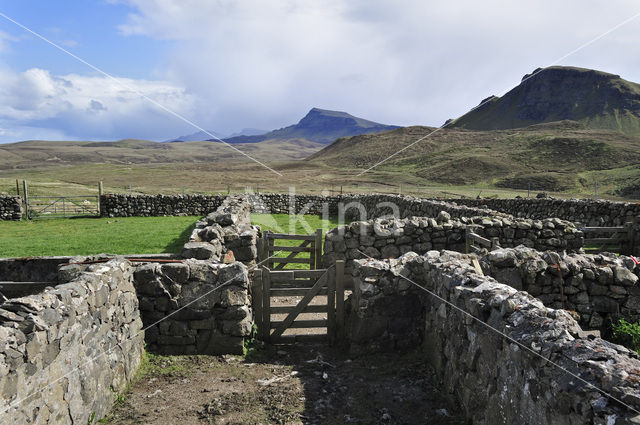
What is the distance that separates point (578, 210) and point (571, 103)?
18427 cm

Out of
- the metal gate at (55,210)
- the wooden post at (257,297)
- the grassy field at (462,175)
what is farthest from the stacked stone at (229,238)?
the grassy field at (462,175)

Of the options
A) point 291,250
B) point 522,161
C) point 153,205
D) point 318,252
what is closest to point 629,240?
point 318,252

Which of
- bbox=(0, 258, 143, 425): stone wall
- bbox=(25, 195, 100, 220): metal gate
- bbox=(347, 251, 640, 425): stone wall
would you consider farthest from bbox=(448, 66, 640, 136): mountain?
bbox=(0, 258, 143, 425): stone wall

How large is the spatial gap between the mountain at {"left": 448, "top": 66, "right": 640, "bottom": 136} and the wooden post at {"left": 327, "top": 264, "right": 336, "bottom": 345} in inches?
6525

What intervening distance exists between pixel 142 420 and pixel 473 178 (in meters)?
81.6

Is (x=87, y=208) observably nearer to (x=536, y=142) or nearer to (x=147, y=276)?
(x=147, y=276)

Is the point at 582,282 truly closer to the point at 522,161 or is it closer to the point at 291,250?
the point at 291,250

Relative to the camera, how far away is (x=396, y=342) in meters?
7.53

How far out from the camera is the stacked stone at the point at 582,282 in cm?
662

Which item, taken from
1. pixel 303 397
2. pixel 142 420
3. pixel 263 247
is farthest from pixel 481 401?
pixel 263 247

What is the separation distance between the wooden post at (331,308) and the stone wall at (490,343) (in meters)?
0.40

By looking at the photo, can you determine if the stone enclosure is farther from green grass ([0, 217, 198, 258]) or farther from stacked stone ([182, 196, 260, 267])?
green grass ([0, 217, 198, 258])

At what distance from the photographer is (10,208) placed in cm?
2838

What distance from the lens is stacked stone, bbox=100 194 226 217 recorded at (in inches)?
1224
